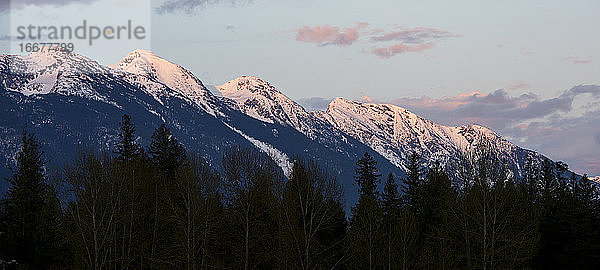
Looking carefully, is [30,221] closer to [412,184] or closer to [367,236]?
[367,236]

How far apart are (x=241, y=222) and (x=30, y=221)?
2345cm

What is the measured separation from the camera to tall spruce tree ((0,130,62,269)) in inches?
2562

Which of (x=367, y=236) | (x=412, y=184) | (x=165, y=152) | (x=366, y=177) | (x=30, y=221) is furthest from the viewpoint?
(x=366, y=177)

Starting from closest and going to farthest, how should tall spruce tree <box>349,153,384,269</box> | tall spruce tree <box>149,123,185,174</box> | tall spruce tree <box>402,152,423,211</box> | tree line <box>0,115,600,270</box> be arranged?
tree line <box>0,115,600,270</box> < tall spruce tree <box>349,153,384,269</box> < tall spruce tree <box>149,123,185,174</box> < tall spruce tree <box>402,152,423,211</box>

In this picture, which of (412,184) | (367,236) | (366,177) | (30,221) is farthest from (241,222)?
(412,184)

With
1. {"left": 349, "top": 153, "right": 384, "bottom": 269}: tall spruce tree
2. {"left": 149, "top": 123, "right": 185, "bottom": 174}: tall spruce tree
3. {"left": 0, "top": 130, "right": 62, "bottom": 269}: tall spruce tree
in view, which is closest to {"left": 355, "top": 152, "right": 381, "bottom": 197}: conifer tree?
{"left": 149, "top": 123, "right": 185, "bottom": 174}: tall spruce tree

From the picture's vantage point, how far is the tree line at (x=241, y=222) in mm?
55406

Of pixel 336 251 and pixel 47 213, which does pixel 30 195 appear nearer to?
pixel 47 213

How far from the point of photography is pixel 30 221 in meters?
66.9

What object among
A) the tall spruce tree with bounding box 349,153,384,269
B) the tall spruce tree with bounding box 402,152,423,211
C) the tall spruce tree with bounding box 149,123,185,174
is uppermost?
the tall spruce tree with bounding box 149,123,185,174

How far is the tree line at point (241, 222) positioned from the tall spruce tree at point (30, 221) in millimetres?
111

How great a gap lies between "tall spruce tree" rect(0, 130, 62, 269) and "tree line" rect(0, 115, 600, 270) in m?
0.11

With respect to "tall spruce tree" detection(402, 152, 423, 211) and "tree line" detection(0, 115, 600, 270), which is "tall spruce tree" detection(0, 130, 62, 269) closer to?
"tree line" detection(0, 115, 600, 270)

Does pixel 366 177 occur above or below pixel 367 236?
above
